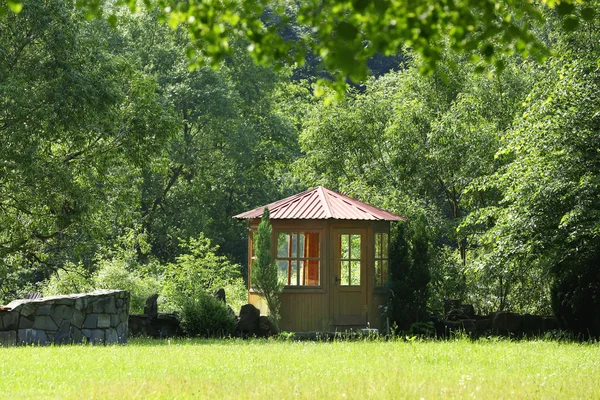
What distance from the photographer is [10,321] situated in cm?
1320

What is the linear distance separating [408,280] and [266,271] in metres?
2.79

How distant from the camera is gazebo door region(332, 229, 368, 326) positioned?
16.1 meters

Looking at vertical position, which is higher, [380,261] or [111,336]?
[380,261]

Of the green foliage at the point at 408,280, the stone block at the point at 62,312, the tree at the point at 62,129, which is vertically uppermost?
the tree at the point at 62,129

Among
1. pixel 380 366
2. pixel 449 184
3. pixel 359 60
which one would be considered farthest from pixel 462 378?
pixel 449 184

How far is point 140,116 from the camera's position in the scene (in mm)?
18125

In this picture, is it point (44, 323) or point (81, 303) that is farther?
point (81, 303)

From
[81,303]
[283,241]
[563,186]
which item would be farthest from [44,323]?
[563,186]

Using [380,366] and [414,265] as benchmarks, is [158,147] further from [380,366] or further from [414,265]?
[380,366]

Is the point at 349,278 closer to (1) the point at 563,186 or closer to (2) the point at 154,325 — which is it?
(2) the point at 154,325

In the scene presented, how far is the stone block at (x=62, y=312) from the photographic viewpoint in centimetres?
1348

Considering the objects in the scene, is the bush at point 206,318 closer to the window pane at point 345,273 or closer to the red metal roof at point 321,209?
the red metal roof at point 321,209

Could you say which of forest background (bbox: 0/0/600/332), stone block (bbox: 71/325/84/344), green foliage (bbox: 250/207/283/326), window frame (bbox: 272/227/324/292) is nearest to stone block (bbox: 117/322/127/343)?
stone block (bbox: 71/325/84/344)

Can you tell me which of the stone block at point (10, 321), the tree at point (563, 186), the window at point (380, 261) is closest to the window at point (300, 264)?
the window at point (380, 261)
